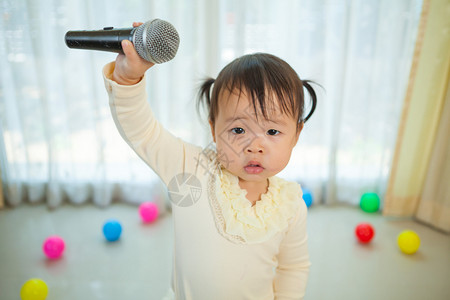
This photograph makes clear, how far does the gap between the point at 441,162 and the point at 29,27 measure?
213 centimetres

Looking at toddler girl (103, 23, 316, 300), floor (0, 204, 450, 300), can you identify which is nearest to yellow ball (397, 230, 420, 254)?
floor (0, 204, 450, 300)

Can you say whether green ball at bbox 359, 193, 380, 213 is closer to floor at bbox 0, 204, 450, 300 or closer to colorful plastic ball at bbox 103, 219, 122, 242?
floor at bbox 0, 204, 450, 300

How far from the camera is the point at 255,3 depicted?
1.68 m

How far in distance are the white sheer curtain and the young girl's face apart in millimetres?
1012

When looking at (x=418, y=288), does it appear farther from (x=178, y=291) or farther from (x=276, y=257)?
(x=178, y=291)

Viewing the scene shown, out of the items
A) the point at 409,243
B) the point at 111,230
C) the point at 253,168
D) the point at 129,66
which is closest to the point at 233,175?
the point at 253,168

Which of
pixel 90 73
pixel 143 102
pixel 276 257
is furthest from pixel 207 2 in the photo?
pixel 276 257

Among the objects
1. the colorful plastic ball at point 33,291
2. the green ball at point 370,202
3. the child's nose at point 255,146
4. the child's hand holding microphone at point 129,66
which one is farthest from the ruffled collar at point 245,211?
the green ball at point 370,202

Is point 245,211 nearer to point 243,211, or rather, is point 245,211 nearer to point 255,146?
point 243,211

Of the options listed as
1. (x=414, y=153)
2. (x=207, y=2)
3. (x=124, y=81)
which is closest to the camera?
(x=124, y=81)

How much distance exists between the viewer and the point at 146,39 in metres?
0.61

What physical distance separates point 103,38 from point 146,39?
105 millimetres

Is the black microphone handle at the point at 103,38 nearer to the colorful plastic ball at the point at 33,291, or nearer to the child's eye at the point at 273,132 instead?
the child's eye at the point at 273,132

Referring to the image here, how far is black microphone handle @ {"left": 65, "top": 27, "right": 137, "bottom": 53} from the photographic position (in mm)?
648
